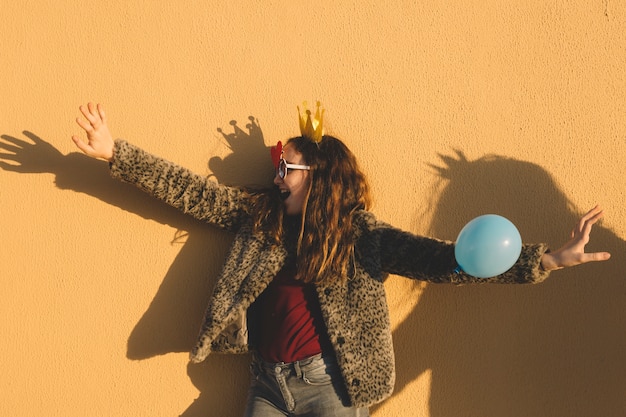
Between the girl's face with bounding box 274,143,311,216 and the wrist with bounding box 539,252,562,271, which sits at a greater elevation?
the girl's face with bounding box 274,143,311,216

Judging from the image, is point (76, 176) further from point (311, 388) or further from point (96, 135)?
point (311, 388)

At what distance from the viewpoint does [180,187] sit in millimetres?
2639

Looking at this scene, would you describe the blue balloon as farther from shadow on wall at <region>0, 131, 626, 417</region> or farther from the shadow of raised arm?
the shadow of raised arm

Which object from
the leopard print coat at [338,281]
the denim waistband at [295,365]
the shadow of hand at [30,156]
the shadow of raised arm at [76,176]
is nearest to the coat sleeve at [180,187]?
the leopard print coat at [338,281]

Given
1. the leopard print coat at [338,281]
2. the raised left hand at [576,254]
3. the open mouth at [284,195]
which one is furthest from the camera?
the open mouth at [284,195]

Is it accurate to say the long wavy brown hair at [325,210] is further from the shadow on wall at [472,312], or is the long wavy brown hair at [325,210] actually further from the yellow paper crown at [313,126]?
the shadow on wall at [472,312]

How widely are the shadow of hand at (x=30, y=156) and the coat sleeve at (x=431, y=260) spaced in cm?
150

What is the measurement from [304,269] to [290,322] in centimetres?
22

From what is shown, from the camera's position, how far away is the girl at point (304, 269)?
8.15ft

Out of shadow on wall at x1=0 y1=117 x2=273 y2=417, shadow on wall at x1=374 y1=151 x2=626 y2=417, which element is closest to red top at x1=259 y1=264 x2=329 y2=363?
shadow on wall at x1=0 y1=117 x2=273 y2=417

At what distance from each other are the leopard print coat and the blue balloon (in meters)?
0.18

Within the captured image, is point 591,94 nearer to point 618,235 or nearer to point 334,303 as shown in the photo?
point 618,235

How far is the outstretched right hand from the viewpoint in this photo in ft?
8.41

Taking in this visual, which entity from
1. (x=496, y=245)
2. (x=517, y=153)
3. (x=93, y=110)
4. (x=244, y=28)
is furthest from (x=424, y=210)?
(x=93, y=110)
